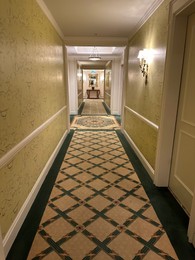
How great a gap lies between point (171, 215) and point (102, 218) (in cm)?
80

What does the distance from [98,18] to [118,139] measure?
9.54ft

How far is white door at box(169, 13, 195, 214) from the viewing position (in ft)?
6.53

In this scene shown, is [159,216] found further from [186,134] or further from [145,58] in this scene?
[145,58]

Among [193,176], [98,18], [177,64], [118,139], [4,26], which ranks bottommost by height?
[118,139]

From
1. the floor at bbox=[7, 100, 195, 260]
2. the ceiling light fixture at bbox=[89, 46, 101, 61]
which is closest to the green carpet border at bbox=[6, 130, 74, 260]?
the floor at bbox=[7, 100, 195, 260]

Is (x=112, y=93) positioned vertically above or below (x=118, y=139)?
above

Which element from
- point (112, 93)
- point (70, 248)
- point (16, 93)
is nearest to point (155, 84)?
point (16, 93)

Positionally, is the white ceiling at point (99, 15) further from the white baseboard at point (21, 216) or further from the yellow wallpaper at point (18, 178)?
the white baseboard at point (21, 216)

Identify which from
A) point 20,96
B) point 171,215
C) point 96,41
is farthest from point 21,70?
point 96,41

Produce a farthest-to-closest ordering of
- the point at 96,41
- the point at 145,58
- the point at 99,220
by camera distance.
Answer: the point at 96,41, the point at 145,58, the point at 99,220

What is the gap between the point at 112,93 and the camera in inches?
333

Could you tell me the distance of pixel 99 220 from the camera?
198 cm

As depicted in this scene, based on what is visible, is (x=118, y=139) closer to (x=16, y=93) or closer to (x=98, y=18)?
(x=98, y=18)

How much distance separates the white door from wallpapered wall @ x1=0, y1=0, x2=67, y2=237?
187 centimetres
